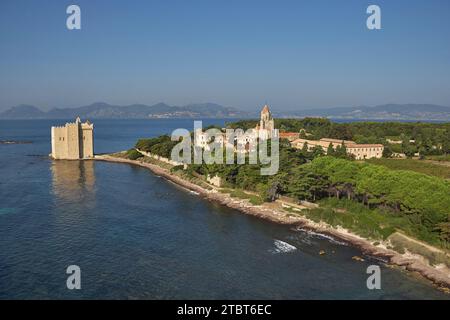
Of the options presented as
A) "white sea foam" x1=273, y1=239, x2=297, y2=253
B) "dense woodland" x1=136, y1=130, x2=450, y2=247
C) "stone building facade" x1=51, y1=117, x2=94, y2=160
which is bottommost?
"white sea foam" x1=273, y1=239, x2=297, y2=253

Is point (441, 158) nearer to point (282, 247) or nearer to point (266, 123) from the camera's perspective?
point (266, 123)

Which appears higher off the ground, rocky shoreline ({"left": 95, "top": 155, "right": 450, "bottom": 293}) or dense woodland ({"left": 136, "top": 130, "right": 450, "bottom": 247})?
dense woodland ({"left": 136, "top": 130, "right": 450, "bottom": 247})

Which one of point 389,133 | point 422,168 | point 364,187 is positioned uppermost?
point 389,133

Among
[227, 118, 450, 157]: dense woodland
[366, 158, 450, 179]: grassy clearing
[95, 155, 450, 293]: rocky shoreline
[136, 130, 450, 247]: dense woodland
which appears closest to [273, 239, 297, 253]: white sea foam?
[95, 155, 450, 293]: rocky shoreline

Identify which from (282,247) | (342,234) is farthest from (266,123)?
(282,247)

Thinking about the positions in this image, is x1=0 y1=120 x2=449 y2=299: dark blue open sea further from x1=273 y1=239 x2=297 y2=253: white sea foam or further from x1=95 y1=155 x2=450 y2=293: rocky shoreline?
x1=95 y1=155 x2=450 y2=293: rocky shoreline

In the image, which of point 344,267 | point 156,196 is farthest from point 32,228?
point 344,267
